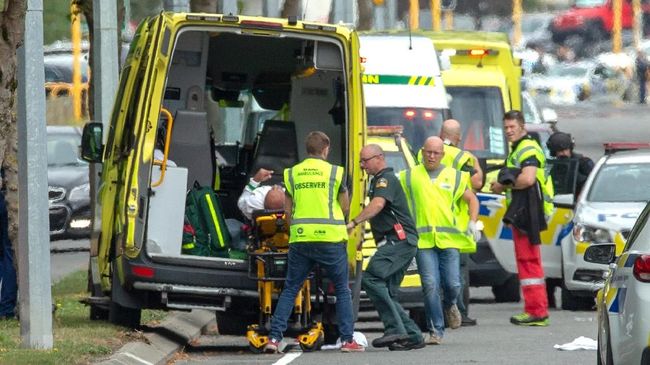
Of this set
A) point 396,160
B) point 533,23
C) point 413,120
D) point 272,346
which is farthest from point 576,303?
point 533,23

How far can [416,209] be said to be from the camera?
15312mm

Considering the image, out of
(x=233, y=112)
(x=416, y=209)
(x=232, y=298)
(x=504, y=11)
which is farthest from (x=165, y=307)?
(x=504, y=11)

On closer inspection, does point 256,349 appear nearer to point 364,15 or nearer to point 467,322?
point 467,322

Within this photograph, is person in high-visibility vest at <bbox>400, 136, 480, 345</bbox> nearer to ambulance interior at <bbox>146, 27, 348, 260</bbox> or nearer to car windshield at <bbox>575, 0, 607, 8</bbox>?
ambulance interior at <bbox>146, 27, 348, 260</bbox>

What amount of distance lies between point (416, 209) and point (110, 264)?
2.56 m

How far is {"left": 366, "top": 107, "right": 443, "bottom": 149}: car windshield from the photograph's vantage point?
2089 cm

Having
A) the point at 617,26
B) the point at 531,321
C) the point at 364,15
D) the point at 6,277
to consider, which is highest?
the point at 617,26

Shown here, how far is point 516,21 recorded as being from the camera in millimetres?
63656

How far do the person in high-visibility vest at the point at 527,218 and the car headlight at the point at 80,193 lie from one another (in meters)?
11.3

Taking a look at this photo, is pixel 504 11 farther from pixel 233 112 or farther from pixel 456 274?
pixel 456 274

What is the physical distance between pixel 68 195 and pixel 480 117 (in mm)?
6420

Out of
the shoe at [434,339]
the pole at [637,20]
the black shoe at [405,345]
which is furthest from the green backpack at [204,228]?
the pole at [637,20]

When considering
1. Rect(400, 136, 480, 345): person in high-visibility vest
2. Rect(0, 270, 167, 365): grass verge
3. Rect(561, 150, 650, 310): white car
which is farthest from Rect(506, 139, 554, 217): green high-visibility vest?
Rect(0, 270, 167, 365): grass verge

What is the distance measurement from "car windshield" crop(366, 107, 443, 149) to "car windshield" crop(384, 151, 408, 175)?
9.81 feet
